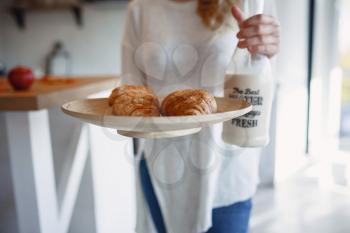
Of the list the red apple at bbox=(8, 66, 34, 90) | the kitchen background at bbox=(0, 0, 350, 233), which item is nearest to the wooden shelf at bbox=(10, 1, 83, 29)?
the kitchen background at bbox=(0, 0, 350, 233)

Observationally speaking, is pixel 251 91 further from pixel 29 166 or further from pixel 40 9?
pixel 40 9

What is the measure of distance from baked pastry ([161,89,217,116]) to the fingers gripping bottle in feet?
0.18

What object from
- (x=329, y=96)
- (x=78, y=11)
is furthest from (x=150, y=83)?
(x=78, y=11)

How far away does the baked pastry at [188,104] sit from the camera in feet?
A: 0.88

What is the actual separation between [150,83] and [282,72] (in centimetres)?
31

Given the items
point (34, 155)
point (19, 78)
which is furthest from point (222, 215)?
point (19, 78)

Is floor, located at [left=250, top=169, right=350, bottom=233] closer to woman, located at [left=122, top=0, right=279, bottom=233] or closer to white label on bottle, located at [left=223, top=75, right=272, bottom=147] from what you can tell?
woman, located at [left=122, top=0, right=279, bottom=233]

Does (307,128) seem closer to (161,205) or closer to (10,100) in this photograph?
(161,205)

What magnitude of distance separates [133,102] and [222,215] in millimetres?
371

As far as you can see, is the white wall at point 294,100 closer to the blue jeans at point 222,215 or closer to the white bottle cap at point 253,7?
the blue jeans at point 222,215

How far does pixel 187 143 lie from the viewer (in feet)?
1.64

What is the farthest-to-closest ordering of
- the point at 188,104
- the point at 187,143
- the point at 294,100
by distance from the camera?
1. the point at 294,100
2. the point at 187,143
3. the point at 188,104

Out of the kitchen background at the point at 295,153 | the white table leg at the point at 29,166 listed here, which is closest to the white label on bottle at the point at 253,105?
the kitchen background at the point at 295,153

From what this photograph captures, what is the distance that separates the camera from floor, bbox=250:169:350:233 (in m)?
1.15
